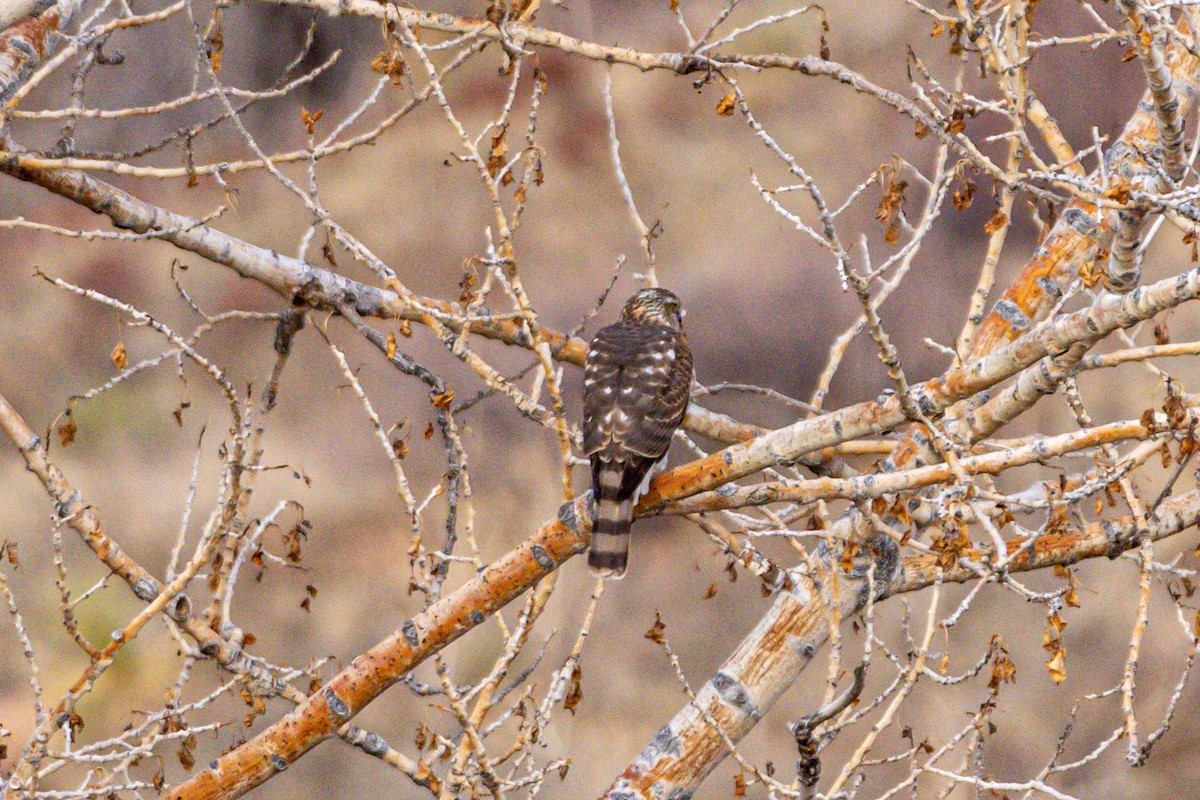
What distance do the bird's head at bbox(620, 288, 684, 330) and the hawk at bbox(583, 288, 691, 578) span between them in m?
0.08

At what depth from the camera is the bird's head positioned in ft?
14.2

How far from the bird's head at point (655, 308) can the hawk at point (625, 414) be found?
80 mm

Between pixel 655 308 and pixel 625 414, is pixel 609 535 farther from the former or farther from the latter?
pixel 655 308

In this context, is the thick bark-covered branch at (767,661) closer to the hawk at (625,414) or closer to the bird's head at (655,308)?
the hawk at (625,414)

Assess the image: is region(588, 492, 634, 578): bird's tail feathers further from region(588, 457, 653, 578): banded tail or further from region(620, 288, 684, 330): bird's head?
region(620, 288, 684, 330): bird's head

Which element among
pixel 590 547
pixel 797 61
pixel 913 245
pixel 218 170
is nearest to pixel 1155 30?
pixel 913 245

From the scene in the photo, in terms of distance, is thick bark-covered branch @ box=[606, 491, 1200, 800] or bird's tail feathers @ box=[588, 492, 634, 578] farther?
thick bark-covered branch @ box=[606, 491, 1200, 800]

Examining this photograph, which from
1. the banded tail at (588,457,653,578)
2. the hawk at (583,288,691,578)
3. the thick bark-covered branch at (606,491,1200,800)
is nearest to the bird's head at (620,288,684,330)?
the hawk at (583,288,691,578)

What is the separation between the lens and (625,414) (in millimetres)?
3500

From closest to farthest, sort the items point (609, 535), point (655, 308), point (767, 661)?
point (609, 535)
point (767, 661)
point (655, 308)

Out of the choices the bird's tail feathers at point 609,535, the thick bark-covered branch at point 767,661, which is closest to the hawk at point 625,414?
the bird's tail feathers at point 609,535

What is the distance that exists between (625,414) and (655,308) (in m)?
0.94

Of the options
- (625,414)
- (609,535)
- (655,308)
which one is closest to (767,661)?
(609,535)

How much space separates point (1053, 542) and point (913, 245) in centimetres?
104
